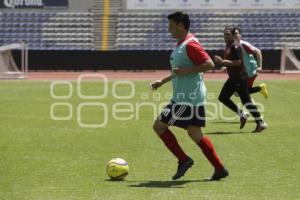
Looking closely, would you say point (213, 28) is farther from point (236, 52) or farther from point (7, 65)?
point (236, 52)

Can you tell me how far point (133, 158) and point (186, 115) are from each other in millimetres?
2317

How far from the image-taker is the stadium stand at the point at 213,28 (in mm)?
44688

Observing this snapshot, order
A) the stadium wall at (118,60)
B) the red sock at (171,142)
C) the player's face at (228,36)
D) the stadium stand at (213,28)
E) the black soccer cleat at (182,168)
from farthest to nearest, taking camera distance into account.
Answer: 1. the stadium stand at (213,28)
2. the stadium wall at (118,60)
3. the player's face at (228,36)
4. the red sock at (171,142)
5. the black soccer cleat at (182,168)

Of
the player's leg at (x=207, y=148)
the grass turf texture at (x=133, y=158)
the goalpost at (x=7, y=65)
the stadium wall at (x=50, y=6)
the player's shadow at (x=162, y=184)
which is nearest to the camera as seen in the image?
A: the grass turf texture at (x=133, y=158)

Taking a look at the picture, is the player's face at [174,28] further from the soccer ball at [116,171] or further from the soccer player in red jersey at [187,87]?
the soccer ball at [116,171]

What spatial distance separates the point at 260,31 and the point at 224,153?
34.7 m

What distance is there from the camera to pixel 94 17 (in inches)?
1826

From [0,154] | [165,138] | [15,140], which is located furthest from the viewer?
[15,140]

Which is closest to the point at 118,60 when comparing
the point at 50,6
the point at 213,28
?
the point at 213,28

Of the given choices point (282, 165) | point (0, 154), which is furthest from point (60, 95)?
point (282, 165)

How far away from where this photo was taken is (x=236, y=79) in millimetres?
14898

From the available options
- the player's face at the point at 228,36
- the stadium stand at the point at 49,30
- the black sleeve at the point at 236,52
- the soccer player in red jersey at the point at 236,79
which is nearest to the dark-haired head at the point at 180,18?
the soccer player in red jersey at the point at 236,79

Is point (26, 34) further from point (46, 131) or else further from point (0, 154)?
point (0, 154)

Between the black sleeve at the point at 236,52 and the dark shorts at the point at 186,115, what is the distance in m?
5.58
